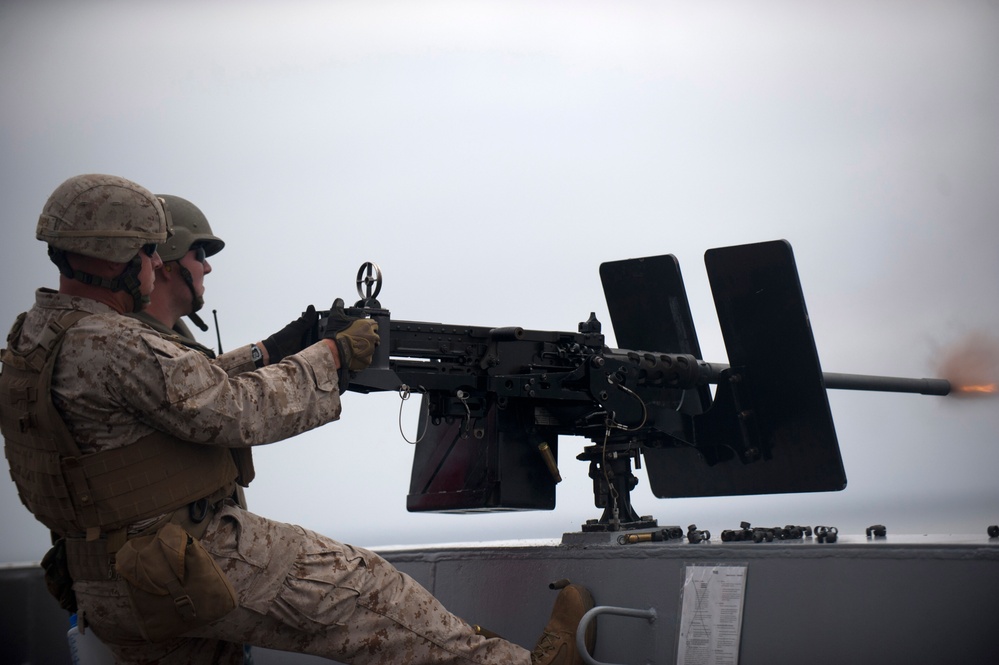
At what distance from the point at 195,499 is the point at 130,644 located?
53 cm

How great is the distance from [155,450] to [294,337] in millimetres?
866

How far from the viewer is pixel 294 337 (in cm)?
413

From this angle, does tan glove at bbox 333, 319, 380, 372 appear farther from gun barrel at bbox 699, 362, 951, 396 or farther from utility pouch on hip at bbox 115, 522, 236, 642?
gun barrel at bbox 699, 362, 951, 396

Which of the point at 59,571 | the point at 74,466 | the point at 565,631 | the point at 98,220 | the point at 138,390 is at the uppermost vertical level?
the point at 98,220

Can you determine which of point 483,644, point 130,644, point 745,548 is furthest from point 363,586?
point 745,548

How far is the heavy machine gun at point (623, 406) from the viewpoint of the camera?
4535 millimetres

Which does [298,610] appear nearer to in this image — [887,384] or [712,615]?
[712,615]

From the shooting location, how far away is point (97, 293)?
3527 mm

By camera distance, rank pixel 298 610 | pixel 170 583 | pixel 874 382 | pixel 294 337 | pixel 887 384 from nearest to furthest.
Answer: pixel 170 583, pixel 298 610, pixel 294 337, pixel 874 382, pixel 887 384

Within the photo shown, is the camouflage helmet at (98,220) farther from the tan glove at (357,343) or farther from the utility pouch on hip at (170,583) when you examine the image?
the utility pouch on hip at (170,583)

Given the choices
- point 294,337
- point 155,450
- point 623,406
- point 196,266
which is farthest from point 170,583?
point 623,406

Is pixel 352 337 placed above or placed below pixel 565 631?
above

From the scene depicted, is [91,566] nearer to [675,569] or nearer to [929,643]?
[675,569]

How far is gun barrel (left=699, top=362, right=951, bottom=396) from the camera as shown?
5.10 meters
